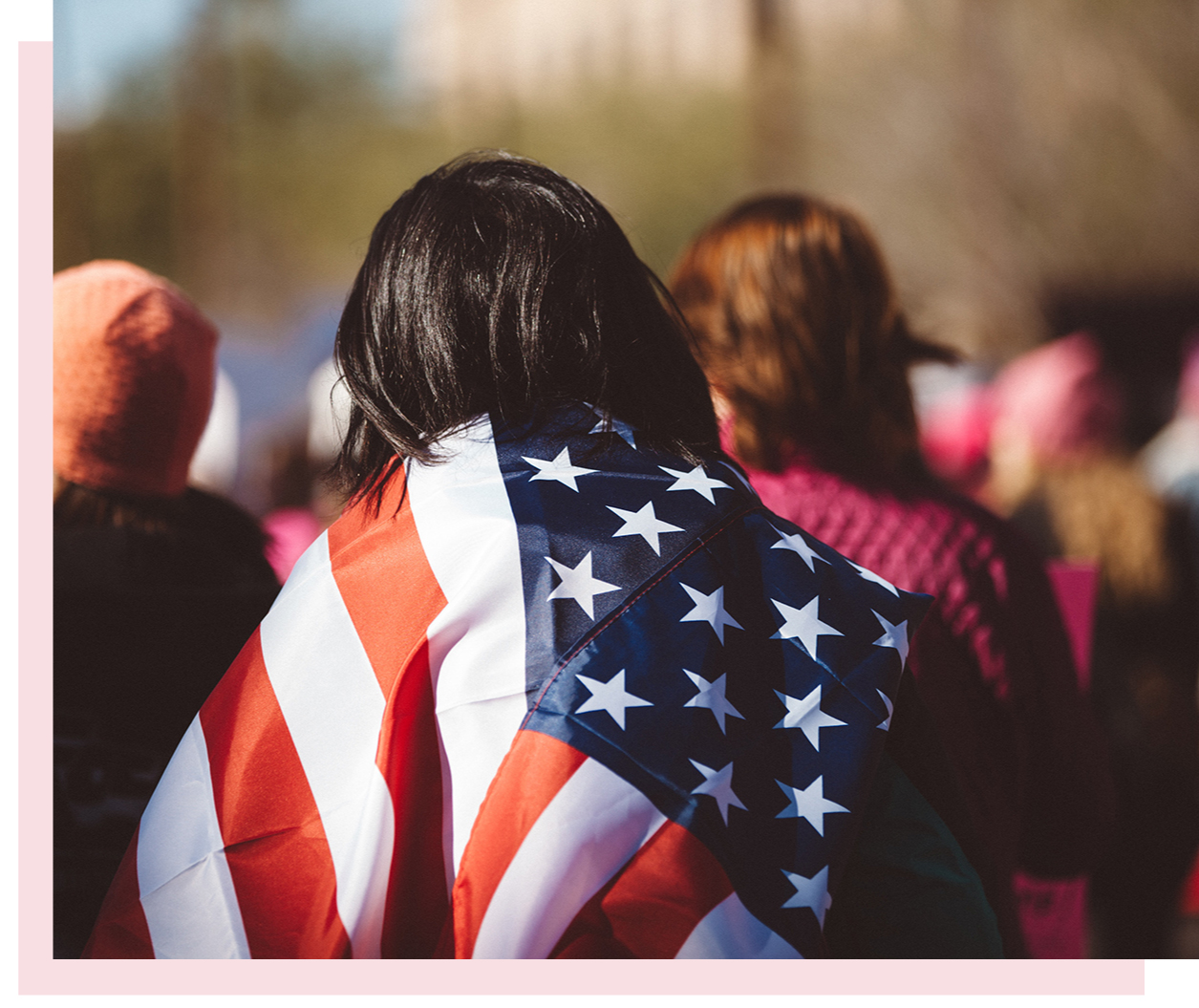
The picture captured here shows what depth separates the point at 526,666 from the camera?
0.99 m

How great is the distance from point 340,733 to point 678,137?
7962mm

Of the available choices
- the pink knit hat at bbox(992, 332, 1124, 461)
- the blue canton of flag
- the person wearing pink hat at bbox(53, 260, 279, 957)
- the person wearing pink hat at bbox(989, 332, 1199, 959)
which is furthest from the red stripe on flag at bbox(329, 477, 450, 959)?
the pink knit hat at bbox(992, 332, 1124, 461)

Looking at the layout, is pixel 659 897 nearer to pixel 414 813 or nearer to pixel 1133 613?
pixel 414 813

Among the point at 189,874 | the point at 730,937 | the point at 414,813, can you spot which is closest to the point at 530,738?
the point at 414,813

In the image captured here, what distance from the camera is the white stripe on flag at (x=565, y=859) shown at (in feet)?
3.10

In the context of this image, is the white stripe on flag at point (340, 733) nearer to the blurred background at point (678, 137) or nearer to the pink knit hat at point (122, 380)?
the pink knit hat at point (122, 380)

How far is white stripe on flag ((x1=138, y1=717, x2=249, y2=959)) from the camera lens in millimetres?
1040

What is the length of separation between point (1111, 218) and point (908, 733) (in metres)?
6.94

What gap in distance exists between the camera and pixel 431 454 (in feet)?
3.59

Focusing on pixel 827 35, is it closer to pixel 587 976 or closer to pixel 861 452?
pixel 861 452

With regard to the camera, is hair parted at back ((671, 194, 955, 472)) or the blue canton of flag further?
hair parted at back ((671, 194, 955, 472))

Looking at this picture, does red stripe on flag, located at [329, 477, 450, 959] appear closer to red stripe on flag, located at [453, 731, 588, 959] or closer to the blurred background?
red stripe on flag, located at [453, 731, 588, 959]
